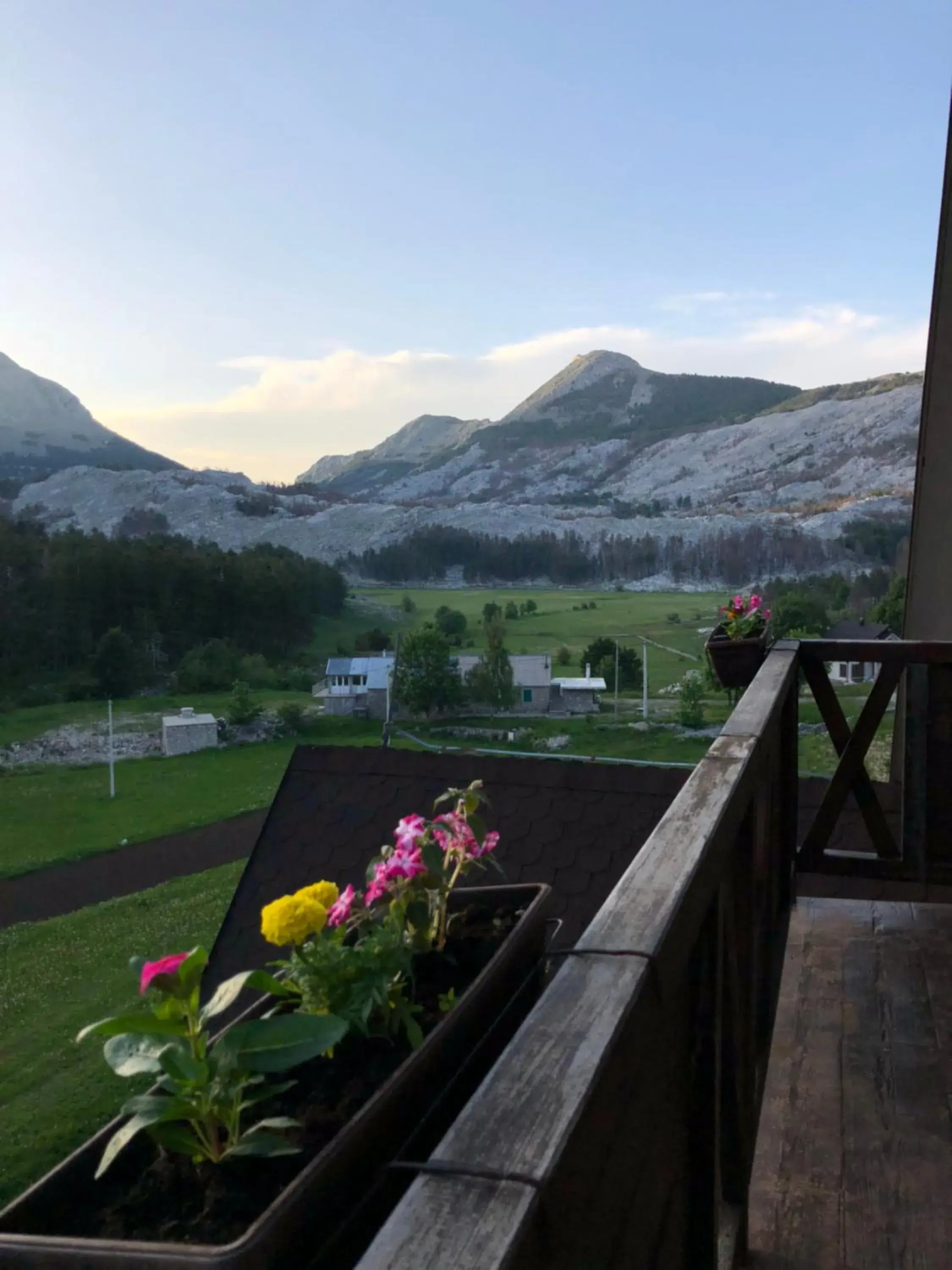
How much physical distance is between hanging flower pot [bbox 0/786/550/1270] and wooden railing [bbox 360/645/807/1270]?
189mm

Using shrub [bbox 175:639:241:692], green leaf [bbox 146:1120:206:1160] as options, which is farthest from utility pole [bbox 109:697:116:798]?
green leaf [bbox 146:1120:206:1160]

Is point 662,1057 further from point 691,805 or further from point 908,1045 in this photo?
point 908,1045

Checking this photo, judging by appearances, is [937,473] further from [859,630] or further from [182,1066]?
[182,1066]

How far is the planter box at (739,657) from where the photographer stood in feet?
9.45

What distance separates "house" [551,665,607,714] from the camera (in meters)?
18.3

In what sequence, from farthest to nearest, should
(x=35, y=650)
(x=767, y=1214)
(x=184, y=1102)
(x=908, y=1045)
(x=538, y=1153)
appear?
(x=35, y=650) → (x=908, y=1045) → (x=767, y=1214) → (x=184, y=1102) → (x=538, y=1153)

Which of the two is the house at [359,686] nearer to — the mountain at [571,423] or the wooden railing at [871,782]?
the mountain at [571,423]

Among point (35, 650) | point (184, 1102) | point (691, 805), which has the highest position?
point (691, 805)

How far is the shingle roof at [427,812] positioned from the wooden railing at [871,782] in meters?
1.23

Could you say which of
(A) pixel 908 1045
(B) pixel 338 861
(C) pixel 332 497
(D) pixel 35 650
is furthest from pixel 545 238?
(A) pixel 908 1045

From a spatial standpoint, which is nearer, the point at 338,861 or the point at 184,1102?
the point at 184,1102

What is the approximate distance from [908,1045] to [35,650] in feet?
78.2

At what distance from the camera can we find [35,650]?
22969 millimetres

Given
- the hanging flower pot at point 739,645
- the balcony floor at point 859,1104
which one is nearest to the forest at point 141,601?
the hanging flower pot at point 739,645
